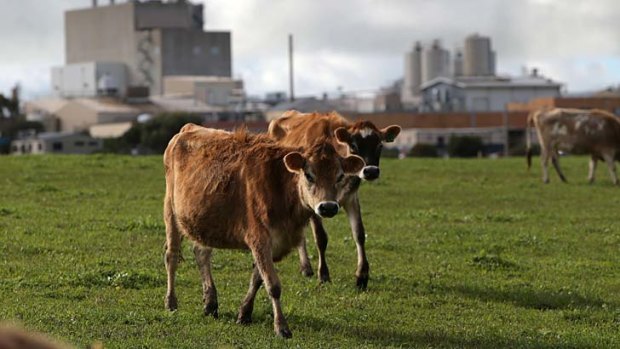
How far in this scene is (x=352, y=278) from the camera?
52.7 ft

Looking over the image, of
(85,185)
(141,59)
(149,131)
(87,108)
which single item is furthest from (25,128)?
(85,185)

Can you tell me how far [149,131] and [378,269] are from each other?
280ft

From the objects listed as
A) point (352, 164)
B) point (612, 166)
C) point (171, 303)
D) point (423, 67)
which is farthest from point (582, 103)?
point (352, 164)

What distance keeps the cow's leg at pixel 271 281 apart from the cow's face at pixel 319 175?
58 cm

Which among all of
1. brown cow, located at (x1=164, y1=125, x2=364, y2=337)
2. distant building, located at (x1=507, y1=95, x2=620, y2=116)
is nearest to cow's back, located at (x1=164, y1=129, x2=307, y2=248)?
brown cow, located at (x1=164, y1=125, x2=364, y2=337)

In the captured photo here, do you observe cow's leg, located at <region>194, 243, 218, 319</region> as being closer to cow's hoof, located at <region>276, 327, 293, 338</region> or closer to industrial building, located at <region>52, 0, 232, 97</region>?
cow's hoof, located at <region>276, 327, 293, 338</region>

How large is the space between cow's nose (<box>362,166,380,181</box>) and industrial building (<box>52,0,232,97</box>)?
153140 millimetres

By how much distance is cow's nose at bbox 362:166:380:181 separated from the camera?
48.3 ft

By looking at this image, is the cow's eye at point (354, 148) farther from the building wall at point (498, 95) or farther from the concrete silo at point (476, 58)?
the concrete silo at point (476, 58)

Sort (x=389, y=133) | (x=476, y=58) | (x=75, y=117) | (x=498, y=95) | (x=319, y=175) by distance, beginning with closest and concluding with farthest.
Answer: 1. (x=319, y=175)
2. (x=389, y=133)
3. (x=498, y=95)
4. (x=75, y=117)
5. (x=476, y=58)

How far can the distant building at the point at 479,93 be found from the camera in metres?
126

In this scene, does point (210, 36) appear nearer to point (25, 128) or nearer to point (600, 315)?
point (25, 128)

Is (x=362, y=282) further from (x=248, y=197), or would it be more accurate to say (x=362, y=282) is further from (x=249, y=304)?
(x=248, y=197)

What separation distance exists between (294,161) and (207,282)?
195cm
